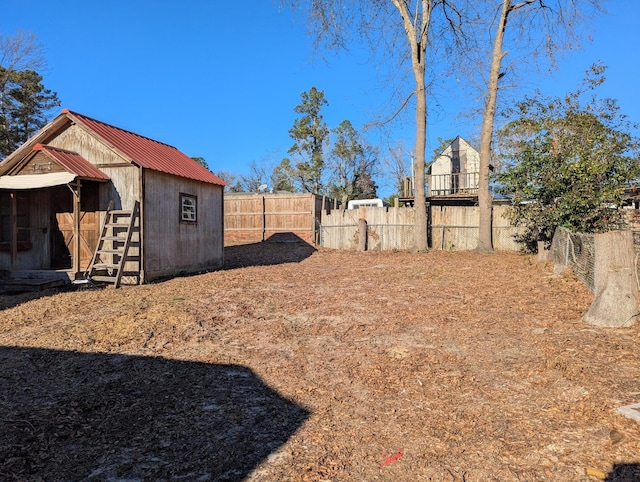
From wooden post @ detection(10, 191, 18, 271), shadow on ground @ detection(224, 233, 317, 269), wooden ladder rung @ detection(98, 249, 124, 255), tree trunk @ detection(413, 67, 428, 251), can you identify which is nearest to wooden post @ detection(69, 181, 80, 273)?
wooden ladder rung @ detection(98, 249, 124, 255)

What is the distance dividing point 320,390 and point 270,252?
44.8 ft

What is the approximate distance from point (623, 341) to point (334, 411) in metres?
3.52

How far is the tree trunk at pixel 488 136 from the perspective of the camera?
48.1 ft

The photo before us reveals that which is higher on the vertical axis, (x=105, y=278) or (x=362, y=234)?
(x=362, y=234)

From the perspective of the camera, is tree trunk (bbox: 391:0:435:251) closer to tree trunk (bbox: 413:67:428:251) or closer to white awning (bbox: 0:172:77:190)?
tree trunk (bbox: 413:67:428:251)

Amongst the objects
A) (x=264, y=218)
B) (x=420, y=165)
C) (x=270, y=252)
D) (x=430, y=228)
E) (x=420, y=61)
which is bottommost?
(x=270, y=252)

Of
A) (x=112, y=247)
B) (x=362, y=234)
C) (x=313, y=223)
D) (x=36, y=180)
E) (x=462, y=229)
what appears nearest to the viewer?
(x=36, y=180)

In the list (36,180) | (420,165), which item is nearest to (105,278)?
(36,180)

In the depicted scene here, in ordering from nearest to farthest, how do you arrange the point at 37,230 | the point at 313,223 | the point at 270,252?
the point at 37,230
the point at 270,252
the point at 313,223

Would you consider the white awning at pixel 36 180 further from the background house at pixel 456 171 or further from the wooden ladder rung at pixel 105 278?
the background house at pixel 456 171

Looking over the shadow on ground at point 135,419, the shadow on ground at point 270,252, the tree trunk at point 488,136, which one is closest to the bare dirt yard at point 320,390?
the shadow on ground at point 135,419

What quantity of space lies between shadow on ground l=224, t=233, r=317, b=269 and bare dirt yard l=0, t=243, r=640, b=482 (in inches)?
281

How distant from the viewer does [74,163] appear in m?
9.39

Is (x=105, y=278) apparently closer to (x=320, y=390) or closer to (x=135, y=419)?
(x=135, y=419)
